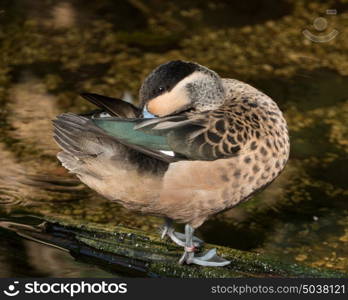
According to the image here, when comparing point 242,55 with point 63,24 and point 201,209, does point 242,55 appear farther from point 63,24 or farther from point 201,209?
point 201,209

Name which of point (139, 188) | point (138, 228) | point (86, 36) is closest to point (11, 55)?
point (86, 36)

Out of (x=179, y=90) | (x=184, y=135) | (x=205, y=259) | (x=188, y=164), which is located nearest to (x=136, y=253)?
(x=205, y=259)

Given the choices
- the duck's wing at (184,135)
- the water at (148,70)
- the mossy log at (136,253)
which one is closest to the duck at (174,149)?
the duck's wing at (184,135)

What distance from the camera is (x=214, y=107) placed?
4410mm

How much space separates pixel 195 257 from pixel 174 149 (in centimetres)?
66

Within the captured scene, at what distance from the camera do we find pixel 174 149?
4090 millimetres

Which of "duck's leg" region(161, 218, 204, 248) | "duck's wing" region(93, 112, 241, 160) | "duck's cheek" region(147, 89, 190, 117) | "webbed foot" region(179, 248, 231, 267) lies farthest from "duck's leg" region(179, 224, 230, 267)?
"duck's cheek" region(147, 89, 190, 117)

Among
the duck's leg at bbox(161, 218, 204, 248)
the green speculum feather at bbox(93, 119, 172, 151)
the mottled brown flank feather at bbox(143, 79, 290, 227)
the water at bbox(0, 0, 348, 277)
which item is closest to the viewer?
the green speculum feather at bbox(93, 119, 172, 151)

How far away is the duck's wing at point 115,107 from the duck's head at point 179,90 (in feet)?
0.40

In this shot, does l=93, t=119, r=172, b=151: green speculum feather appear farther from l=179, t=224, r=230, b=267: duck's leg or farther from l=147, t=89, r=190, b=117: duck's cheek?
l=179, t=224, r=230, b=267: duck's leg

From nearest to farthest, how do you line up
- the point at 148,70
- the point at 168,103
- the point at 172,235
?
the point at 168,103, the point at 172,235, the point at 148,70

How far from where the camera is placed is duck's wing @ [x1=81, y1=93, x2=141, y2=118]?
4.27m

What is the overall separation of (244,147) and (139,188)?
21.3 inches

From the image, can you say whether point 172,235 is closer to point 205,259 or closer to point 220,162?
point 205,259
